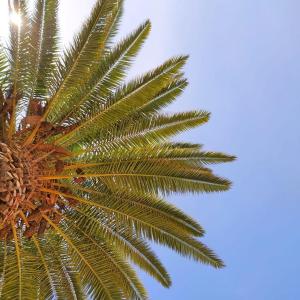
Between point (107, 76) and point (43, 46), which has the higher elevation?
point (43, 46)

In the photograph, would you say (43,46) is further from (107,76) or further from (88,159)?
(88,159)

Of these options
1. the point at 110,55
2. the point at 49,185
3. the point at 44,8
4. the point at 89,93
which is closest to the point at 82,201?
the point at 49,185

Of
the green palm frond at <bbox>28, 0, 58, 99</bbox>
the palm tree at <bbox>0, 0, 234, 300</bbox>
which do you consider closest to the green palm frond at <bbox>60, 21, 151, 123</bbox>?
the palm tree at <bbox>0, 0, 234, 300</bbox>

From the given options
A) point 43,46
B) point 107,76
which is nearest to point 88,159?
point 107,76

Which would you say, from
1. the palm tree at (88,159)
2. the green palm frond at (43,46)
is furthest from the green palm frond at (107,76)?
the green palm frond at (43,46)

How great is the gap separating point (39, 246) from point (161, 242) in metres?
2.50

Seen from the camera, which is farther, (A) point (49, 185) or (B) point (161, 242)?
(B) point (161, 242)

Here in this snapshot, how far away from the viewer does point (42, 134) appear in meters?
9.62

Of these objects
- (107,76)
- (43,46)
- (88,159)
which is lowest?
(88,159)

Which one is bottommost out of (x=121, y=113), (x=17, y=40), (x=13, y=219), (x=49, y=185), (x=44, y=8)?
(x=13, y=219)

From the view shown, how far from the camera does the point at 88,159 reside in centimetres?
1013

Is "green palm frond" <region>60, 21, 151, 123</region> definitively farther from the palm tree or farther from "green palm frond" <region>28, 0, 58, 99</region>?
"green palm frond" <region>28, 0, 58, 99</region>

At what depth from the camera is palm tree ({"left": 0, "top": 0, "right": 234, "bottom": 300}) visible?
9422 mm

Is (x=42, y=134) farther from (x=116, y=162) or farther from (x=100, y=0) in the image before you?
(x=100, y=0)
